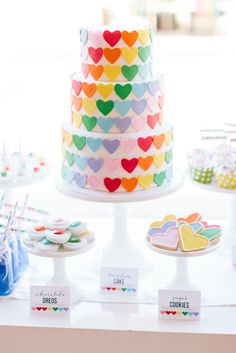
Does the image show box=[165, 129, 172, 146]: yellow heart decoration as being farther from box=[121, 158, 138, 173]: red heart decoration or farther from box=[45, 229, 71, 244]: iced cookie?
box=[45, 229, 71, 244]: iced cookie

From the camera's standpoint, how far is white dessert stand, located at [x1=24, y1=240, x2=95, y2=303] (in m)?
1.79

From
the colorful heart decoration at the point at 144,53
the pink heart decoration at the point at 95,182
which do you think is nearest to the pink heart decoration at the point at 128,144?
the pink heart decoration at the point at 95,182

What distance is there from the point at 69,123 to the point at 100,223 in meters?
0.53

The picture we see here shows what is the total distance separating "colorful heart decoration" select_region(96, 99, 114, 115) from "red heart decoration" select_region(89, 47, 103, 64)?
106 millimetres

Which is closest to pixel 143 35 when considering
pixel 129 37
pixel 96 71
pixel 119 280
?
pixel 129 37

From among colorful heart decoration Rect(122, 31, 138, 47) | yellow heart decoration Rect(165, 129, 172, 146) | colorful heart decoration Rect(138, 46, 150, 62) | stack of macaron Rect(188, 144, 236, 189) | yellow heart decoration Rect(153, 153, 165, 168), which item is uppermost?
colorful heart decoration Rect(122, 31, 138, 47)

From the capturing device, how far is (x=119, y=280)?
185 cm

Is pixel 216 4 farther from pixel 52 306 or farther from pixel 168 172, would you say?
pixel 52 306

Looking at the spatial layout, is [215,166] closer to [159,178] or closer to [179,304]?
[159,178]

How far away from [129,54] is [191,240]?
0.49m

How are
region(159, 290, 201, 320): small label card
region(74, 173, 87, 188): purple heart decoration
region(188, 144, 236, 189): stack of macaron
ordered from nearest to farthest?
region(159, 290, 201, 320): small label card
region(74, 173, 87, 188): purple heart decoration
region(188, 144, 236, 189): stack of macaron

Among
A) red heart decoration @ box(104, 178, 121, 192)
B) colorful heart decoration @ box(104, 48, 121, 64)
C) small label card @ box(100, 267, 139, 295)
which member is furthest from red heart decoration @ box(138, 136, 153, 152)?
small label card @ box(100, 267, 139, 295)

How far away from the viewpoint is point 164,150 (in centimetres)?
185

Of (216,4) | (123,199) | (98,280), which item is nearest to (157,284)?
(98,280)
